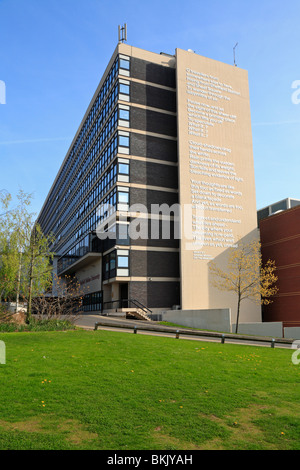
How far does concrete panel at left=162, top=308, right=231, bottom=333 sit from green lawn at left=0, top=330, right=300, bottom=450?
590 inches

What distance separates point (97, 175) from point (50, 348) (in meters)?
37.4

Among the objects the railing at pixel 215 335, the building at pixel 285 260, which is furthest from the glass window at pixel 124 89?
the railing at pixel 215 335

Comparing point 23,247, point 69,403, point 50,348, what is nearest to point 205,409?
point 69,403

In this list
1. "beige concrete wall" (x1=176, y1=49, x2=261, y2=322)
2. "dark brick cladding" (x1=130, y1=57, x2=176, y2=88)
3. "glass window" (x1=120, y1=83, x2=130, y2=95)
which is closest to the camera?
"beige concrete wall" (x1=176, y1=49, x2=261, y2=322)

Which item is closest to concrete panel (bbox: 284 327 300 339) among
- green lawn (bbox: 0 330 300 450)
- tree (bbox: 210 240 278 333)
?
tree (bbox: 210 240 278 333)

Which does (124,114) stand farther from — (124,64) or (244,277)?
(244,277)

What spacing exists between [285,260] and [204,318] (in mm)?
14697

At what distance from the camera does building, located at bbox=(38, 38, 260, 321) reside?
1529 inches

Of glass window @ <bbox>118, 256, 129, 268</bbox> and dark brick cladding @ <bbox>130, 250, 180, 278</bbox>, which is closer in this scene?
glass window @ <bbox>118, 256, 129, 268</bbox>

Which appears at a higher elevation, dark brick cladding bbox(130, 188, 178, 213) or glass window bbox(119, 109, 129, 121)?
glass window bbox(119, 109, 129, 121)

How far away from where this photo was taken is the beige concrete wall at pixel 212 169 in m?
39.1

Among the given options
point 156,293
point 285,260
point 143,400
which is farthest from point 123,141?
point 143,400

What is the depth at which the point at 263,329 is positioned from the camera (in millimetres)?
28078
